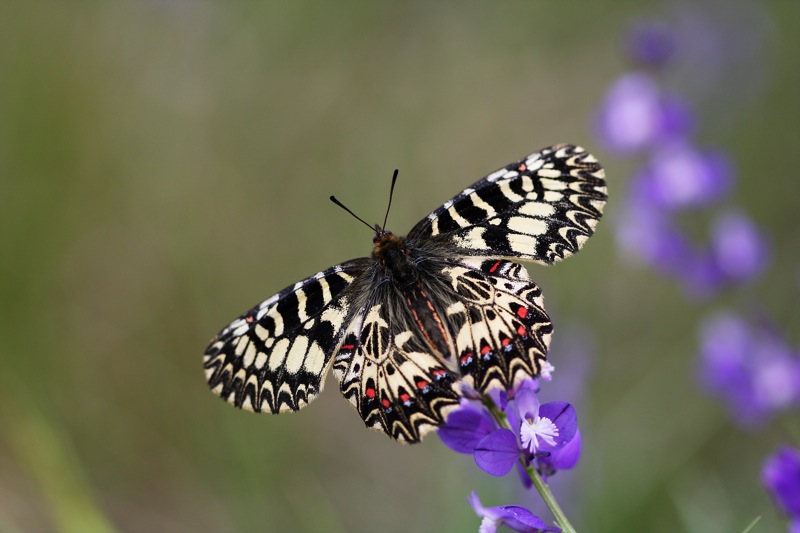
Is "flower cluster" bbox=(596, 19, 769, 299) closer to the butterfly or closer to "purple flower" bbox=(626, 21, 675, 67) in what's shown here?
"purple flower" bbox=(626, 21, 675, 67)

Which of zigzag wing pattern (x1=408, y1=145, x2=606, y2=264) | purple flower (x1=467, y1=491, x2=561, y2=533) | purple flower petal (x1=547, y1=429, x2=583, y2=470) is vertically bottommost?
purple flower (x1=467, y1=491, x2=561, y2=533)

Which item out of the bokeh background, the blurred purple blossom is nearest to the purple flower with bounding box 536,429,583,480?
the bokeh background

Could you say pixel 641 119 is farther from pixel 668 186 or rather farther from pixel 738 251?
pixel 738 251

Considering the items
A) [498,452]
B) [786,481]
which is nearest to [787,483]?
[786,481]

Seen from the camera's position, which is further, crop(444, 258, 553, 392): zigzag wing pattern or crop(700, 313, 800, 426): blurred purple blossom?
crop(700, 313, 800, 426): blurred purple blossom

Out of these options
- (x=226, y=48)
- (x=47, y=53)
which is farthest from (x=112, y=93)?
(x=226, y=48)

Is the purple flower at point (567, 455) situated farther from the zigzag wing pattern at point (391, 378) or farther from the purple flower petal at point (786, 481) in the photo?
the purple flower petal at point (786, 481)
